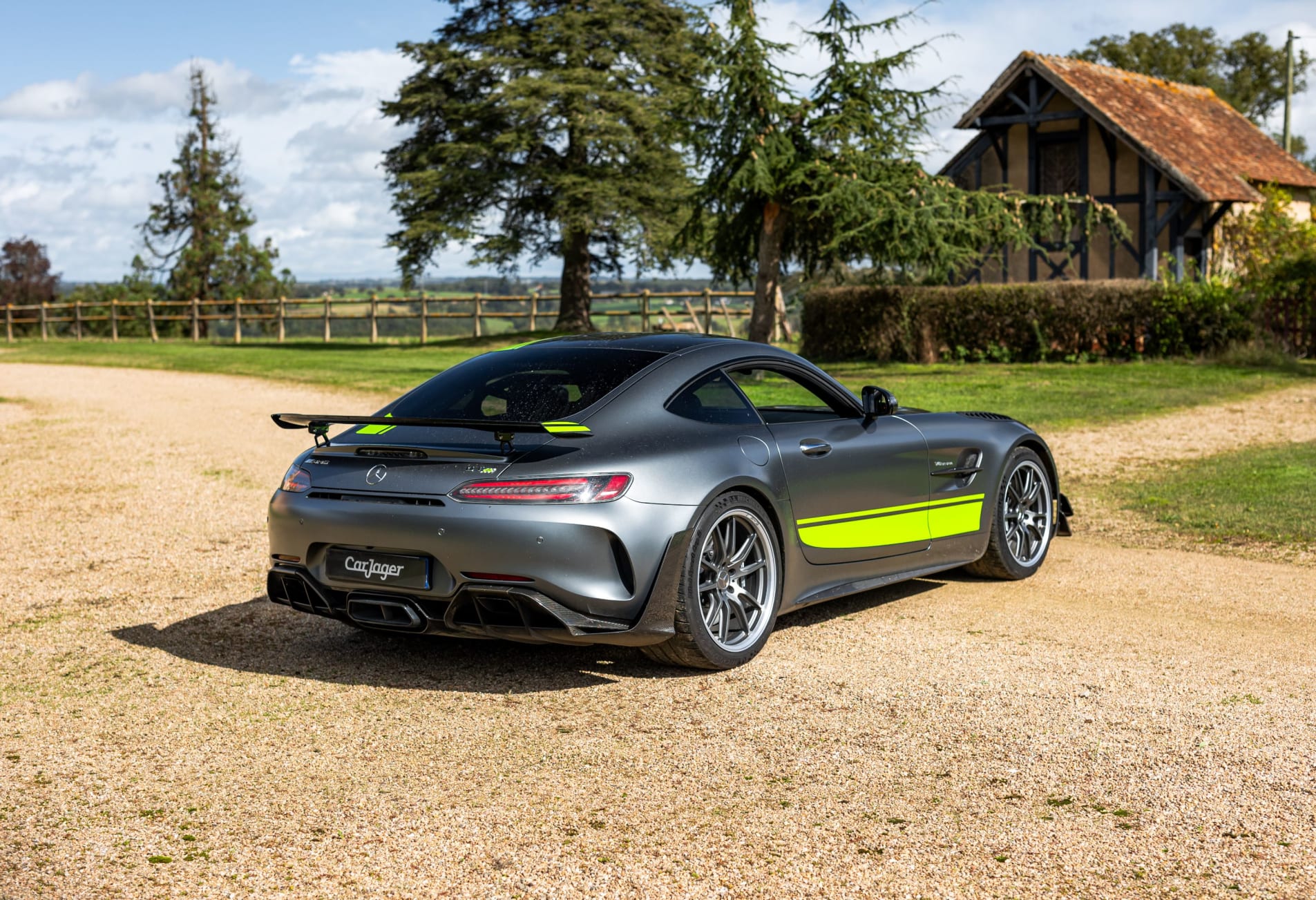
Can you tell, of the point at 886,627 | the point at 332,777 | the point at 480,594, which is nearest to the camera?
the point at 332,777

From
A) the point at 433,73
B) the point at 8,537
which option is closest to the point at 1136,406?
the point at 8,537

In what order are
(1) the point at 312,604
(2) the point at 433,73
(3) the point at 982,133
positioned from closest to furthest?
(1) the point at 312,604
(3) the point at 982,133
(2) the point at 433,73

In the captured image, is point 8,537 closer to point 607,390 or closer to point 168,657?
point 168,657

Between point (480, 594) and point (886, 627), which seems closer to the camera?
point (480, 594)

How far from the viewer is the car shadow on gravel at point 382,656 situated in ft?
18.4

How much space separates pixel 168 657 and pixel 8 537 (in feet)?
12.6

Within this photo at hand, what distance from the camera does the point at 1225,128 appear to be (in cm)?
3644

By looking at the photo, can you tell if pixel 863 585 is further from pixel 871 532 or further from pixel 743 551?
pixel 743 551

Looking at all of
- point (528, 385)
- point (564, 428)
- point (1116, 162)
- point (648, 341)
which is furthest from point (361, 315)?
point (564, 428)

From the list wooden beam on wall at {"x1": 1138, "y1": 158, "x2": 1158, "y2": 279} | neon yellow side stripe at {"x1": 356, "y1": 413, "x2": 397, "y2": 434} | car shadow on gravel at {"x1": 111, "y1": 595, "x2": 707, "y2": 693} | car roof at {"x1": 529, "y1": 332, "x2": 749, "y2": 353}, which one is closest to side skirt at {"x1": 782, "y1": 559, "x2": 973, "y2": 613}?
car shadow on gravel at {"x1": 111, "y1": 595, "x2": 707, "y2": 693}

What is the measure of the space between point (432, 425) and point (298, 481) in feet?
2.07

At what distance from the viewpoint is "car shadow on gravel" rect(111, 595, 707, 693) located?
18.4ft

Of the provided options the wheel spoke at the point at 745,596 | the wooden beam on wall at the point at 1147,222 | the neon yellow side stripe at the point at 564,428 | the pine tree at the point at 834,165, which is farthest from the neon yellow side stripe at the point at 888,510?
the wooden beam on wall at the point at 1147,222

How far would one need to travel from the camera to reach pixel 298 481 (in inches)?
223
